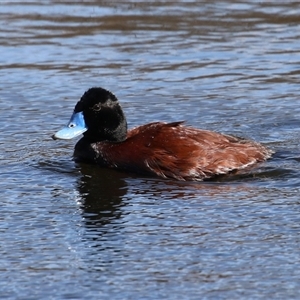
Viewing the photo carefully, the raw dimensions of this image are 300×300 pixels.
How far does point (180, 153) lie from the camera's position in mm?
8930

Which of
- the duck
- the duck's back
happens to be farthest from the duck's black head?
the duck's back

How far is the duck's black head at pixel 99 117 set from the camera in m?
9.39

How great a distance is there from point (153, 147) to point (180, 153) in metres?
0.24

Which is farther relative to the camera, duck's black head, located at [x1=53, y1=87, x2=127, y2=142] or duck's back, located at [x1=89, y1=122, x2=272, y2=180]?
duck's black head, located at [x1=53, y1=87, x2=127, y2=142]

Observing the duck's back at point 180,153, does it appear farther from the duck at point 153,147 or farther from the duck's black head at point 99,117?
the duck's black head at point 99,117

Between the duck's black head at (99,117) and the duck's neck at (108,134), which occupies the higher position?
the duck's black head at (99,117)

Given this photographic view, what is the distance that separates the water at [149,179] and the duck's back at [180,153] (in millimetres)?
140

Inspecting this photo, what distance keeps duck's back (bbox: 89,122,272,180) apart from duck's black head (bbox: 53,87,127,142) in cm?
19

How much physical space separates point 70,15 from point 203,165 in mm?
7348

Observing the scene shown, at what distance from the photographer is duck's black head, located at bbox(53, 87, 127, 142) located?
370 inches

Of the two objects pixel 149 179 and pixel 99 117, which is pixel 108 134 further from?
pixel 149 179

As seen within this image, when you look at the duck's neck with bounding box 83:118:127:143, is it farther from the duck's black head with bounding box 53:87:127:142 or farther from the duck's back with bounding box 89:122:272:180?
the duck's back with bounding box 89:122:272:180

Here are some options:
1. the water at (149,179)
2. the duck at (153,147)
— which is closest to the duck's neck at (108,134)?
the duck at (153,147)

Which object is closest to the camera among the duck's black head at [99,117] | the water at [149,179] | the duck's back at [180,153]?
the water at [149,179]
